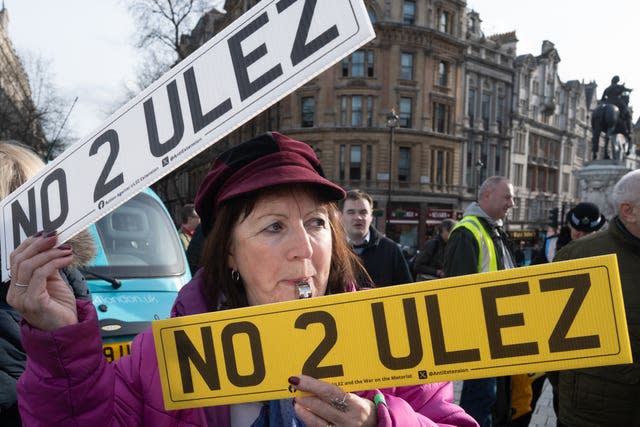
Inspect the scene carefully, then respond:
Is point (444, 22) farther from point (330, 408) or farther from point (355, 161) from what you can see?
point (330, 408)

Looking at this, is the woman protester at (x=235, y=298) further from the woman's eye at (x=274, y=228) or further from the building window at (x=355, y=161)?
the building window at (x=355, y=161)

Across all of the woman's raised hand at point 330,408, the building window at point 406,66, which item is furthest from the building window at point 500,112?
the woman's raised hand at point 330,408

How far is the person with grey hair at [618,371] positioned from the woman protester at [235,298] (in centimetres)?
186

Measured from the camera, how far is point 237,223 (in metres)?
1.52

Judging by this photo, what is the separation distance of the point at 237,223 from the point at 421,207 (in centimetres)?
3552

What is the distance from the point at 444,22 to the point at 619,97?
81.4 feet

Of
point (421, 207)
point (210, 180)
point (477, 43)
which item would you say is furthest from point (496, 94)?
point (210, 180)

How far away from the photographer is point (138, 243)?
471 centimetres

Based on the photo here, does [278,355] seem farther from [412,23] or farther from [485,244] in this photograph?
[412,23]

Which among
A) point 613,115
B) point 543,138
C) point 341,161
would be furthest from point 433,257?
point 543,138

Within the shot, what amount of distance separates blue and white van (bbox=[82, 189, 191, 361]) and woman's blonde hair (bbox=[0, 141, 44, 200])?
1657 millimetres

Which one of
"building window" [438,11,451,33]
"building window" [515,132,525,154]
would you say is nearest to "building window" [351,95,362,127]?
"building window" [438,11,451,33]

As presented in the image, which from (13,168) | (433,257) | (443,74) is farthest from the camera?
(443,74)

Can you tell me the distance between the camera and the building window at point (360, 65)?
35.0m
